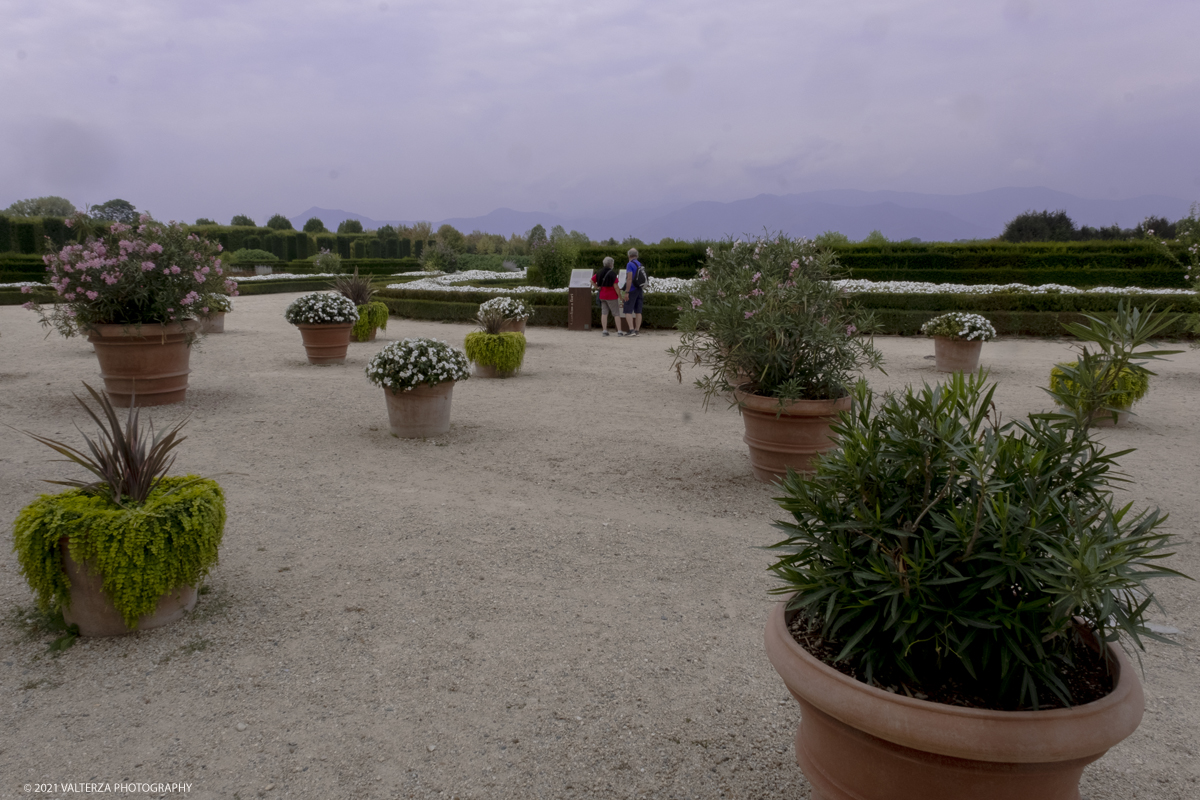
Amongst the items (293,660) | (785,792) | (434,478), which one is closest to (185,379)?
(434,478)

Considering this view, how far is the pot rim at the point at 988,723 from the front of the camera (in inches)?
57.3

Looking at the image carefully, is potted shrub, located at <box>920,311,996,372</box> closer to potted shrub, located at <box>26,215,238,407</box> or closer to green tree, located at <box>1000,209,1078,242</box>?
potted shrub, located at <box>26,215,238,407</box>

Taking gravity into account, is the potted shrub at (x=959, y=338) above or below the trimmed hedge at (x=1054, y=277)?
below

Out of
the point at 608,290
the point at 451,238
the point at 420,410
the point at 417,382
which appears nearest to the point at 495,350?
the point at 420,410

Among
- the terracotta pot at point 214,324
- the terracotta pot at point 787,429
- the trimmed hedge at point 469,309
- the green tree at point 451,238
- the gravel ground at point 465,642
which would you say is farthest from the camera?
the green tree at point 451,238

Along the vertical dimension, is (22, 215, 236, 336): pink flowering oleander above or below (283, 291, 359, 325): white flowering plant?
above

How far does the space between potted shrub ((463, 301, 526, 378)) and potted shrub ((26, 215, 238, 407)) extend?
2918mm

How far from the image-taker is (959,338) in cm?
909

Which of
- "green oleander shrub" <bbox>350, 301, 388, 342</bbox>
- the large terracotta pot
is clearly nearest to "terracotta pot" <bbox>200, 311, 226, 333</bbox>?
"green oleander shrub" <bbox>350, 301, 388, 342</bbox>

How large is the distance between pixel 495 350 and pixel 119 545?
614 cm

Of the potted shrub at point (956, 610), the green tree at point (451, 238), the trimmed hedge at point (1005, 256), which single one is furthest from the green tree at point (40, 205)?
the potted shrub at point (956, 610)

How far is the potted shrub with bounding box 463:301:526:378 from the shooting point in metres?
8.73

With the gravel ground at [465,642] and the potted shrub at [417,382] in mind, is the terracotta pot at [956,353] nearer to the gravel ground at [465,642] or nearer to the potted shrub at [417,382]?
the gravel ground at [465,642]

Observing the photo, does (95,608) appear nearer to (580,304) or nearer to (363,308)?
(363,308)
